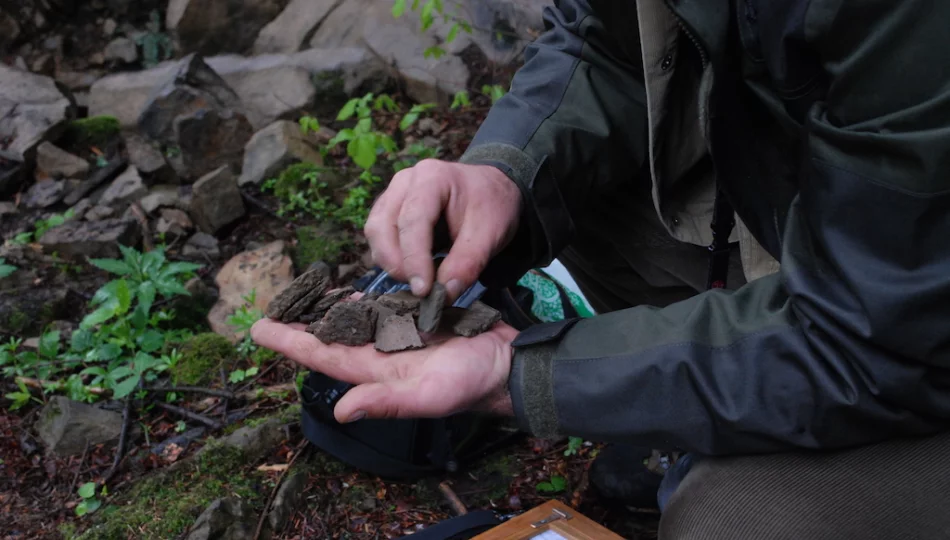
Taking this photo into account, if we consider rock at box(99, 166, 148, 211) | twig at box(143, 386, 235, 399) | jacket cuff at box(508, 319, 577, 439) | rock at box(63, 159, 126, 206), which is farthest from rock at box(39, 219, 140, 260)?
jacket cuff at box(508, 319, 577, 439)

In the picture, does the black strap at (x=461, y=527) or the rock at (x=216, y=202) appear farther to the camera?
the rock at (x=216, y=202)

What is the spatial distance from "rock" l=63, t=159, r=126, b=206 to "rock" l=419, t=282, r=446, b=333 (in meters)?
4.03

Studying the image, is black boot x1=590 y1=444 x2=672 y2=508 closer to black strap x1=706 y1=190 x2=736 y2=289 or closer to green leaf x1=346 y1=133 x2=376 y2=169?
black strap x1=706 y1=190 x2=736 y2=289

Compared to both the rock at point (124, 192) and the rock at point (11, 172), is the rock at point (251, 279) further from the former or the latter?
the rock at point (11, 172)

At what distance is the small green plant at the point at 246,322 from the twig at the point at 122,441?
1.77ft

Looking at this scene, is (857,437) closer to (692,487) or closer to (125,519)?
(692,487)

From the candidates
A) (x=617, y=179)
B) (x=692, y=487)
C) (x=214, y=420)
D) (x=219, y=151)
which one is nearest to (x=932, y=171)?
(x=692, y=487)

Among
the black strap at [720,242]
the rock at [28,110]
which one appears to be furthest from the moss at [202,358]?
the rock at [28,110]

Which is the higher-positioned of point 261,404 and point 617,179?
point 617,179

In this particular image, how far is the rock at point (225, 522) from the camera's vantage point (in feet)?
7.96

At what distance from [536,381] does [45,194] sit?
15.2 ft

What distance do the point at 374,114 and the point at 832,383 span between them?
499cm

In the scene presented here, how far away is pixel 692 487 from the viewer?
1867mm

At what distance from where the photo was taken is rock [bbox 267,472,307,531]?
8.55 feet
